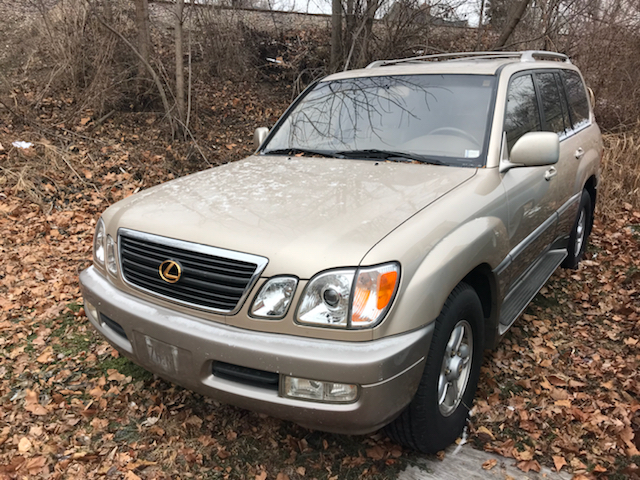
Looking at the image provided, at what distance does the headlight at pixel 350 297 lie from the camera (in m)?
1.96

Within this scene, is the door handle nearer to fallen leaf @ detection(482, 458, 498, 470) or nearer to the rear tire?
the rear tire

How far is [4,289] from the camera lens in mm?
4406

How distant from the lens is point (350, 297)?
195 centimetres

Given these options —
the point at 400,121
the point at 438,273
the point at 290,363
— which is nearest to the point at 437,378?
the point at 438,273

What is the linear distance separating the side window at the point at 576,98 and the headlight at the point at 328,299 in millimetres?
3331

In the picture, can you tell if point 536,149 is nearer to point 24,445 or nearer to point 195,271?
point 195,271

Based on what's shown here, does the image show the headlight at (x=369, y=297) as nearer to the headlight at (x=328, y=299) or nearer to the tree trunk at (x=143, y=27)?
the headlight at (x=328, y=299)

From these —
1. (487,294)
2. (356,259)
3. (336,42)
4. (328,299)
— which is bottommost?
(487,294)

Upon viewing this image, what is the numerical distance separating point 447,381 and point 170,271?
1.47 m

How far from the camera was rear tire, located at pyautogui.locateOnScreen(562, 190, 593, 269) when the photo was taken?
15.0ft

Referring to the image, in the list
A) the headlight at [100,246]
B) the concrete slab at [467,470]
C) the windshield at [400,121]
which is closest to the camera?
the concrete slab at [467,470]

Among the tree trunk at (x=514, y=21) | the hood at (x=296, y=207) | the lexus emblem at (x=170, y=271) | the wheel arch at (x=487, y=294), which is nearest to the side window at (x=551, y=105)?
the hood at (x=296, y=207)

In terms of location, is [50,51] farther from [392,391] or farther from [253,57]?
[392,391]

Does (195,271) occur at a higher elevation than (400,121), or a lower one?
lower
